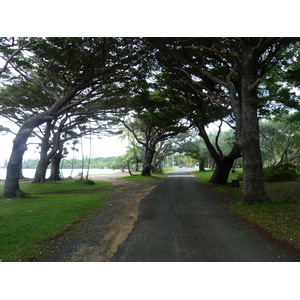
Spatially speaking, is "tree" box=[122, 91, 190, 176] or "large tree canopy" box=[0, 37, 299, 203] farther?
"tree" box=[122, 91, 190, 176]

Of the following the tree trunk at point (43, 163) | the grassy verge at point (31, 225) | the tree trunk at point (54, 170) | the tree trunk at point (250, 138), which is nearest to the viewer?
the grassy verge at point (31, 225)

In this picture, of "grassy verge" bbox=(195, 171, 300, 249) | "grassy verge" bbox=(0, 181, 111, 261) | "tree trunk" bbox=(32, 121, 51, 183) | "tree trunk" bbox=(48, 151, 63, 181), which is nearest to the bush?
"grassy verge" bbox=(195, 171, 300, 249)

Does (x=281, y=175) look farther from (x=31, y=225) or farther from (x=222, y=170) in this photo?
(x=31, y=225)

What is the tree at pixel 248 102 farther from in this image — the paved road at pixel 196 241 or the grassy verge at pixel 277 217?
the paved road at pixel 196 241

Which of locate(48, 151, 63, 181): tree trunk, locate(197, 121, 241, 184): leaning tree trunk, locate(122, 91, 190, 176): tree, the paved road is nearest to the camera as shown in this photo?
the paved road

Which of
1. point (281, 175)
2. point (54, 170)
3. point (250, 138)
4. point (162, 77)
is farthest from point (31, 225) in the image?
point (281, 175)

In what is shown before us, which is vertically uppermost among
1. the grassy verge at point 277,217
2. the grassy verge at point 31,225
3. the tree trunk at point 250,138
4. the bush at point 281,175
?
the tree trunk at point 250,138

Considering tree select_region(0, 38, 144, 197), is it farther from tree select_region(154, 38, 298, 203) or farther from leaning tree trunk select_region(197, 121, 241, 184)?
leaning tree trunk select_region(197, 121, 241, 184)

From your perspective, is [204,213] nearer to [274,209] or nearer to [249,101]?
[274,209]

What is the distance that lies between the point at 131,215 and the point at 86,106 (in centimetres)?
1579

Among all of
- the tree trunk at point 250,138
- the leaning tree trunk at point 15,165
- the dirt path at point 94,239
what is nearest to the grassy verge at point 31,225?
the dirt path at point 94,239

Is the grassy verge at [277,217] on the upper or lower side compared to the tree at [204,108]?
lower

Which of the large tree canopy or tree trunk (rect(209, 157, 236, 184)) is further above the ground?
the large tree canopy

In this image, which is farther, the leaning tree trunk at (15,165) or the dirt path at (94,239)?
the leaning tree trunk at (15,165)
